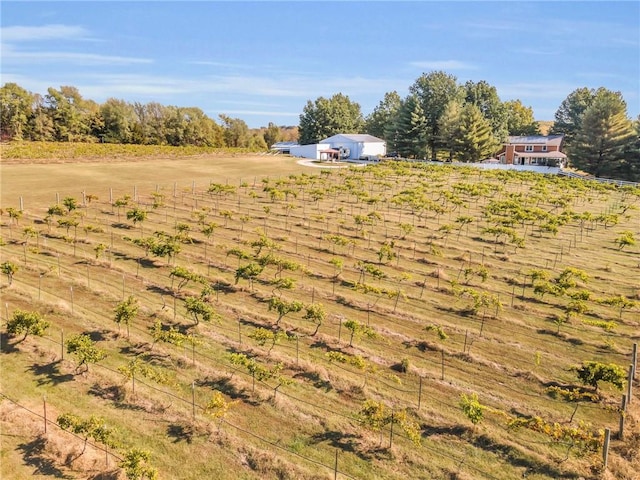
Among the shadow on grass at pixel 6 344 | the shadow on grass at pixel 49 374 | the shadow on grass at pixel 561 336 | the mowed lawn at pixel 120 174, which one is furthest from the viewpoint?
the mowed lawn at pixel 120 174

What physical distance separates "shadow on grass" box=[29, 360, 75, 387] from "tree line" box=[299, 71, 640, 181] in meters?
85.7

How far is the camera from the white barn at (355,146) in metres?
102

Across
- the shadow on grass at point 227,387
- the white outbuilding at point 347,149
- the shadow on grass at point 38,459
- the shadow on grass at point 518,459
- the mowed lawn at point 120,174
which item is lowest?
the shadow on grass at point 518,459

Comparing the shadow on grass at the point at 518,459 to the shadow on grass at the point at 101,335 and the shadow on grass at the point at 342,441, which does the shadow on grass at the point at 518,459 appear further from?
the shadow on grass at the point at 101,335

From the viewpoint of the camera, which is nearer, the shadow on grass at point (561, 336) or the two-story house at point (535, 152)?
the shadow on grass at point (561, 336)

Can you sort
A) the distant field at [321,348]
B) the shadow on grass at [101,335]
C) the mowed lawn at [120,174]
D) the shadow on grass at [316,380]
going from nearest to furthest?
1. the distant field at [321,348]
2. the shadow on grass at [316,380]
3. the shadow on grass at [101,335]
4. the mowed lawn at [120,174]

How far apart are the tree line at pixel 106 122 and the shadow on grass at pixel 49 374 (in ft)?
306

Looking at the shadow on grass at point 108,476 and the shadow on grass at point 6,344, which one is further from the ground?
the shadow on grass at point 6,344

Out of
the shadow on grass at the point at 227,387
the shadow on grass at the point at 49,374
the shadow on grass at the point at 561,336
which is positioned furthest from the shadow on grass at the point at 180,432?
the shadow on grass at the point at 561,336

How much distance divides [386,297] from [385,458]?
41.6 ft

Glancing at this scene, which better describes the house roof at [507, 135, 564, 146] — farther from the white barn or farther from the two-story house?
the white barn

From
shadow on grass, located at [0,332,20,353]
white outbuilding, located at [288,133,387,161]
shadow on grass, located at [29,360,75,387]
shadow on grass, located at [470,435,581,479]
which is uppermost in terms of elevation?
white outbuilding, located at [288,133,387,161]

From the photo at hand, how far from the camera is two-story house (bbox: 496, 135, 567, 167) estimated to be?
99.3 meters

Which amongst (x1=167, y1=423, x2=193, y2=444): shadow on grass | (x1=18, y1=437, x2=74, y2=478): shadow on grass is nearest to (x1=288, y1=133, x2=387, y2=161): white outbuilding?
(x1=167, y1=423, x2=193, y2=444): shadow on grass
